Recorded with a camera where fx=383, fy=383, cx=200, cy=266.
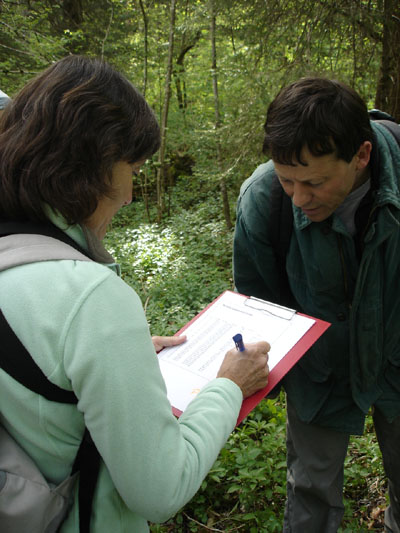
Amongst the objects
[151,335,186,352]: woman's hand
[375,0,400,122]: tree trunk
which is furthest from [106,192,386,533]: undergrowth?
[375,0,400,122]: tree trunk

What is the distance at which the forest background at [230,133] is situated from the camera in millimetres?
2504

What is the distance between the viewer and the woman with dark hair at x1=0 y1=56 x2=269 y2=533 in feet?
2.77

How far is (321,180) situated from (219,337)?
0.78 metres

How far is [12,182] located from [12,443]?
0.65 meters

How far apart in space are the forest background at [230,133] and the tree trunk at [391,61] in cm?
1

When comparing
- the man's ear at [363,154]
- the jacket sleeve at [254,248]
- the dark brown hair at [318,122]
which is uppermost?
the dark brown hair at [318,122]

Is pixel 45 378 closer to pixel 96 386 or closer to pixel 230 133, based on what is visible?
pixel 96 386

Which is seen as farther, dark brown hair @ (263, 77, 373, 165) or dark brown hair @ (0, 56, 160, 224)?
dark brown hair @ (263, 77, 373, 165)

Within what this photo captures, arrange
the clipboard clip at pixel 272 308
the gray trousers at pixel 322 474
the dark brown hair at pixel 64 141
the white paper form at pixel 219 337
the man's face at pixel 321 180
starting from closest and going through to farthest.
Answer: the dark brown hair at pixel 64 141
the white paper form at pixel 219 337
the man's face at pixel 321 180
the clipboard clip at pixel 272 308
the gray trousers at pixel 322 474

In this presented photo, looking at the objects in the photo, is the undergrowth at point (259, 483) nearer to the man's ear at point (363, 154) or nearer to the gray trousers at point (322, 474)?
the gray trousers at point (322, 474)

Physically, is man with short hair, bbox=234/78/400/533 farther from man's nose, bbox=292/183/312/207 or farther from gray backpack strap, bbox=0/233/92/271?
gray backpack strap, bbox=0/233/92/271

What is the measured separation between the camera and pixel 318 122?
1.49 m

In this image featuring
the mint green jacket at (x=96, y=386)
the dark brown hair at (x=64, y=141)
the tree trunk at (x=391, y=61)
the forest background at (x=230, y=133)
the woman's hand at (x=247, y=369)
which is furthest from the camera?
the tree trunk at (x=391, y=61)

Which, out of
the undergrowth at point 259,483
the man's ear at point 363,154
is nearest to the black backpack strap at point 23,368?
the man's ear at point 363,154
